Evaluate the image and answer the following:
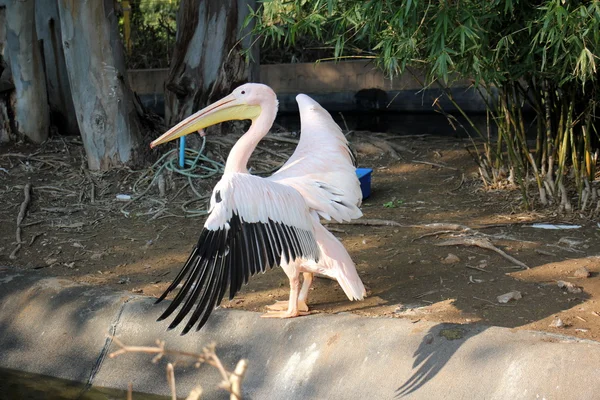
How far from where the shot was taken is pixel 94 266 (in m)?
5.01

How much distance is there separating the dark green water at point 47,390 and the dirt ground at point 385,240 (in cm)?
72

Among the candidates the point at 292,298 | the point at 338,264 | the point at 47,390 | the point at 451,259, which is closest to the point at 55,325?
the point at 47,390

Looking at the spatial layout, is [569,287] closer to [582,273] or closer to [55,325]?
[582,273]

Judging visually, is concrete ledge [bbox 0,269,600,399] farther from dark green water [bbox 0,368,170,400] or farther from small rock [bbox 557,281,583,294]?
small rock [bbox 557,281,583,294]

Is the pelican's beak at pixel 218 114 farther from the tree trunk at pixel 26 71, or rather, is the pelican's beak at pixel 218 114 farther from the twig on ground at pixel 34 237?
the tree trunk at pixel 26 71

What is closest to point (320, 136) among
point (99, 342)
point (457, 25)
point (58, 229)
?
point (457, 25)

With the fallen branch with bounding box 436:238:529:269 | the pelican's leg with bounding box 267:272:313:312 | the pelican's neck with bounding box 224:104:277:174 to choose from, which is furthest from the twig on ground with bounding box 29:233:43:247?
the fallen branch with bounding box 436:238:529:269

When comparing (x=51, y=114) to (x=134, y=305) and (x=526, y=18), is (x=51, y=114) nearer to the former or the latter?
(x=134, y=305)

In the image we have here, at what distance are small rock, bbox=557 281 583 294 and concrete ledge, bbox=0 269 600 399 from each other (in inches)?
32.6

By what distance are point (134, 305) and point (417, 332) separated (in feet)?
5.01

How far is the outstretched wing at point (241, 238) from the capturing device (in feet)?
10.8

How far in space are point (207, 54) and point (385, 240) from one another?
3.10 metres

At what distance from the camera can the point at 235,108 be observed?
4289mm

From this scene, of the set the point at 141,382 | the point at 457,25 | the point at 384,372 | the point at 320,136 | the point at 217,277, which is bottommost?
the point at 141,382
